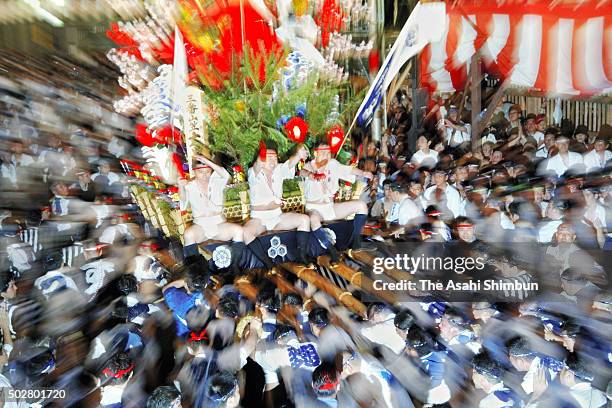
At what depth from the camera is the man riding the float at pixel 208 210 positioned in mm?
4809

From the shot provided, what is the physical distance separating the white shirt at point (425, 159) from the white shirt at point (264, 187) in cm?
235

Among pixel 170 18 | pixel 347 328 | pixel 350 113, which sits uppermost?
pixel 170 18

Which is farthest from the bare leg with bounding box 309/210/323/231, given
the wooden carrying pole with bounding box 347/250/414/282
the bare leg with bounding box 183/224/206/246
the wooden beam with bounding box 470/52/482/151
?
the wooden beam with bounding box 470/52/482/151

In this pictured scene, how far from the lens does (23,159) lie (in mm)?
8172

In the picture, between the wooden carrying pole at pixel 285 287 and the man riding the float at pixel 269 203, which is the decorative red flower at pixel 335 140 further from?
the wooden carrying pole at pixel 285 287

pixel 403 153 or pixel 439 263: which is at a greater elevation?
pixel 403 153

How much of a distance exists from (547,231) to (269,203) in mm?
2511

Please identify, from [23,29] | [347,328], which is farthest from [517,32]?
[23,29]

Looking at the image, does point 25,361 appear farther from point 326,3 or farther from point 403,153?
point 403,153

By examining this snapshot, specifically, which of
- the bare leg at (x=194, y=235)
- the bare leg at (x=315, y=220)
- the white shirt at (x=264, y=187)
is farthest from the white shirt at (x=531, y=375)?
the bare leg at (x=194, y=235)

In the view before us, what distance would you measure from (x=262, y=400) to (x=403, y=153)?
214 inches

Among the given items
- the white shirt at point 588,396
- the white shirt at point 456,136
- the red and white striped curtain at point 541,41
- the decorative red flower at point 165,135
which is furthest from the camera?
the white shirt at point 456,136

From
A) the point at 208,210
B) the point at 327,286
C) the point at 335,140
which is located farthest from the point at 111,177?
the point at 327,286

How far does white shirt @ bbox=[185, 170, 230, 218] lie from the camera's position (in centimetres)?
480
